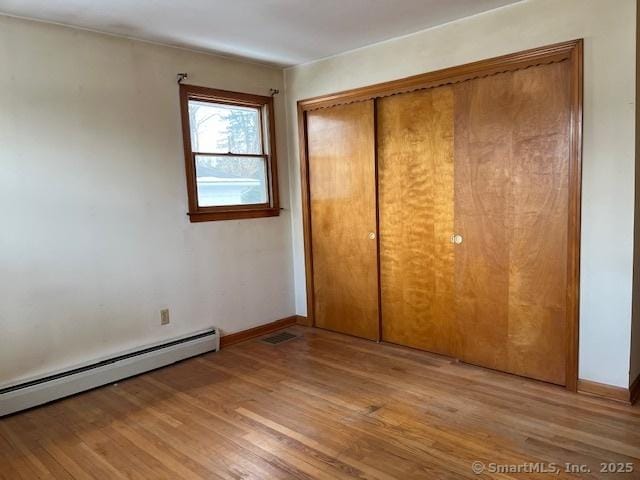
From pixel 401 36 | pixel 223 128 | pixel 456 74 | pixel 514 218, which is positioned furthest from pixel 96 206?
pixel 514 218

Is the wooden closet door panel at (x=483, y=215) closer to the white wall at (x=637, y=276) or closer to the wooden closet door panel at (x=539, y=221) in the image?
the wooden closet door panel at (x=539, y=221)

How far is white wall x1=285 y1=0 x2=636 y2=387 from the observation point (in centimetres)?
244

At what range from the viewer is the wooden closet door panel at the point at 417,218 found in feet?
10.6

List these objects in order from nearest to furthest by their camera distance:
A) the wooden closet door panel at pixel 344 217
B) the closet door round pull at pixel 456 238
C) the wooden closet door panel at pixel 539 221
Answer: the wooden closet door panel at pixel 539 221 → the closet door round pull at pixel 456 238 → the wooden closet door panel at pixel 344 217

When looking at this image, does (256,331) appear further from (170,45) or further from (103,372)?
(170,45)

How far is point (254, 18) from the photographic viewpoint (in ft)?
9.32

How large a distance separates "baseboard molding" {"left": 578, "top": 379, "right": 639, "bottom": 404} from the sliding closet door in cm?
12

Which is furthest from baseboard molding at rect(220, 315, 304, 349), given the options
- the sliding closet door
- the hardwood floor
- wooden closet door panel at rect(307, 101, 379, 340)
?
the sliding closet door

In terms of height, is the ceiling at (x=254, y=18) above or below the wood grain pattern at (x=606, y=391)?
above

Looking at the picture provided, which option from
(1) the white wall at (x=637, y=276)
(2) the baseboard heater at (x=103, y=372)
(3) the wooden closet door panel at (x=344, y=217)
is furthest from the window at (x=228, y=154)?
(1) the white wall at (x=637, y=276)

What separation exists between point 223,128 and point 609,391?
3.26 m

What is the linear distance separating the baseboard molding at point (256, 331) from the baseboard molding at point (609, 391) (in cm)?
244

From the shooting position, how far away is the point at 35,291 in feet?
9.23

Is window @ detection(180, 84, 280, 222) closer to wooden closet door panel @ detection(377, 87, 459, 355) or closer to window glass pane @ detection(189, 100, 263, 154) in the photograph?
window glass pane @ detection(189, 100, 263, 154)
